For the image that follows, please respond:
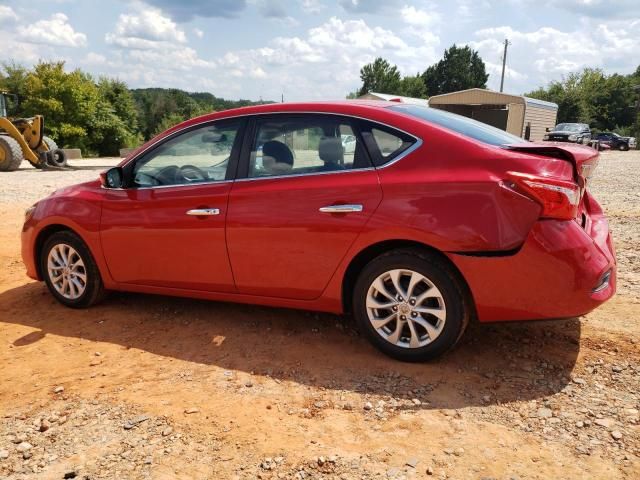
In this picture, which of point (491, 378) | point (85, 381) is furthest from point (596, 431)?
point (85, 381)

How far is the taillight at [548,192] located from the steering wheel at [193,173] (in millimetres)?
2290

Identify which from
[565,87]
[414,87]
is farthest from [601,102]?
[414,87]

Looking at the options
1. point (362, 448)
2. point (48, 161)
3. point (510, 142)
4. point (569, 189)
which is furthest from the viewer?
point (48, 161)

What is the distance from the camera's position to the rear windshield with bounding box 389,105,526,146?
3.48 meters

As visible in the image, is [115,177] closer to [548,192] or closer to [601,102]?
[548,192]

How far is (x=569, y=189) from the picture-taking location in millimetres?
3045

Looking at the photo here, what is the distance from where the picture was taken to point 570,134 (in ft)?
108

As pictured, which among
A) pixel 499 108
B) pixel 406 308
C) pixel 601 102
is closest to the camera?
pixel 406 308

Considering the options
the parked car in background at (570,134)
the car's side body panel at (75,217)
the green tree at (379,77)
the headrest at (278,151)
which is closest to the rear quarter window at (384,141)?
the headrest at (278,151)

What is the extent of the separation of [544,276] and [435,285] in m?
0.63

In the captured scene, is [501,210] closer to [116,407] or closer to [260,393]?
[260,393]

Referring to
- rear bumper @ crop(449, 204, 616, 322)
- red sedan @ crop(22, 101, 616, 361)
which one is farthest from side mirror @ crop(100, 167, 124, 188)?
rear bumper @ crop(449, 204, 616, 322)

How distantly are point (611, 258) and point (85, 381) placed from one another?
3.48 m

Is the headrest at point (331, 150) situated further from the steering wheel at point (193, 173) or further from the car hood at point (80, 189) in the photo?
the car hood at point (80, 189)
